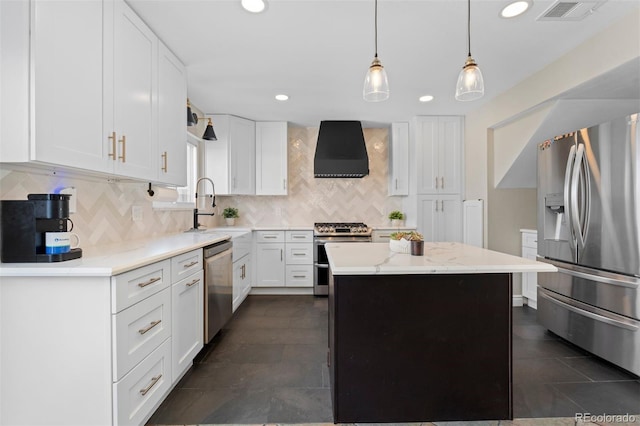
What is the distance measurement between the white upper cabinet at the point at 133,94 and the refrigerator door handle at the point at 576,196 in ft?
10.9

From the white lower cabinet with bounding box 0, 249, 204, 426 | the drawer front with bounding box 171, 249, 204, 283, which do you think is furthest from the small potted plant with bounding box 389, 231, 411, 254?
the white lower cabinet with bounding box 0, 249, 204, 426

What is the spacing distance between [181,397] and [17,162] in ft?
5.16

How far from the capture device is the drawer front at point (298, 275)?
4.10m

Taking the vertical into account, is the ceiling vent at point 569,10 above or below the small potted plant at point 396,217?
above

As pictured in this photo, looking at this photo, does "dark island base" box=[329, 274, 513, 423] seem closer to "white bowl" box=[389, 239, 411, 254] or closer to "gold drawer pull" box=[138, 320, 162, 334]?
"white bowl" box=[389, 239, 411, 254]

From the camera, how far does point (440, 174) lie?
414 cm

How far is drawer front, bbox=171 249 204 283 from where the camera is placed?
74.1 inches

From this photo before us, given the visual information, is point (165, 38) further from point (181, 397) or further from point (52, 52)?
point (181, 397)

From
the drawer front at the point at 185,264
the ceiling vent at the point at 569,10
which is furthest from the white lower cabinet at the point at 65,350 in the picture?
the ceiling vent at the point at 569,10

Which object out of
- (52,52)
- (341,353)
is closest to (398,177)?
(341,353)

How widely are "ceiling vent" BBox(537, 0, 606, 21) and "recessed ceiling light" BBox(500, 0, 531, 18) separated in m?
0.16

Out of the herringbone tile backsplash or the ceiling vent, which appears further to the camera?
the herringbone tile backsplash

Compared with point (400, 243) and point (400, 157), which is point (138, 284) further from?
point (400, 157)

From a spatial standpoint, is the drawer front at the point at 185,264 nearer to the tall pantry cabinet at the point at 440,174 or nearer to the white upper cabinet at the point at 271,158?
the white upper cabinet at the point at 271,158
